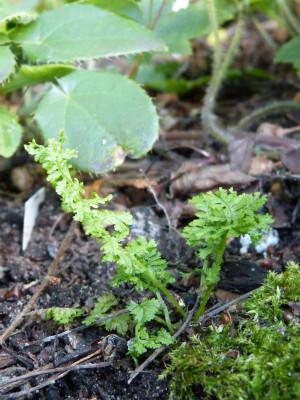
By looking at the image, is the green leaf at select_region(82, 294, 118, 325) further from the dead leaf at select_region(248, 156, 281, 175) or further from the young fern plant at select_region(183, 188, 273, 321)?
the dead leaf at select_region(248, 156, 281, 175)

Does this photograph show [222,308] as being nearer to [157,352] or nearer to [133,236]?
[157,352]

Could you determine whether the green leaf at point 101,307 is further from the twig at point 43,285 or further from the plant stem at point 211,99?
the plant stem at point 211,99

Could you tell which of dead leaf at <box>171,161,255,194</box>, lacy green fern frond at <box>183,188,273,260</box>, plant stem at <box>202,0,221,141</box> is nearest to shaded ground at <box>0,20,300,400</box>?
dead leaf at <box>171,161,255,194</box>

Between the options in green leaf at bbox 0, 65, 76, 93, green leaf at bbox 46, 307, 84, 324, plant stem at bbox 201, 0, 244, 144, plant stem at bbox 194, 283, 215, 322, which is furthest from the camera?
plant stem at bbox 201, 0, 244, 144

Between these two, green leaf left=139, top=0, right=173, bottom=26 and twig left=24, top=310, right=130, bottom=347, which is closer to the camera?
twig left=24, top=310, right=130, bottom=347

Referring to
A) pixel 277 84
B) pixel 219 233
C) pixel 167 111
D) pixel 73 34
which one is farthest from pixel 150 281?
pixel 277 84

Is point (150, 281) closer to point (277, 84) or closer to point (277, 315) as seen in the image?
point (277, 315)
